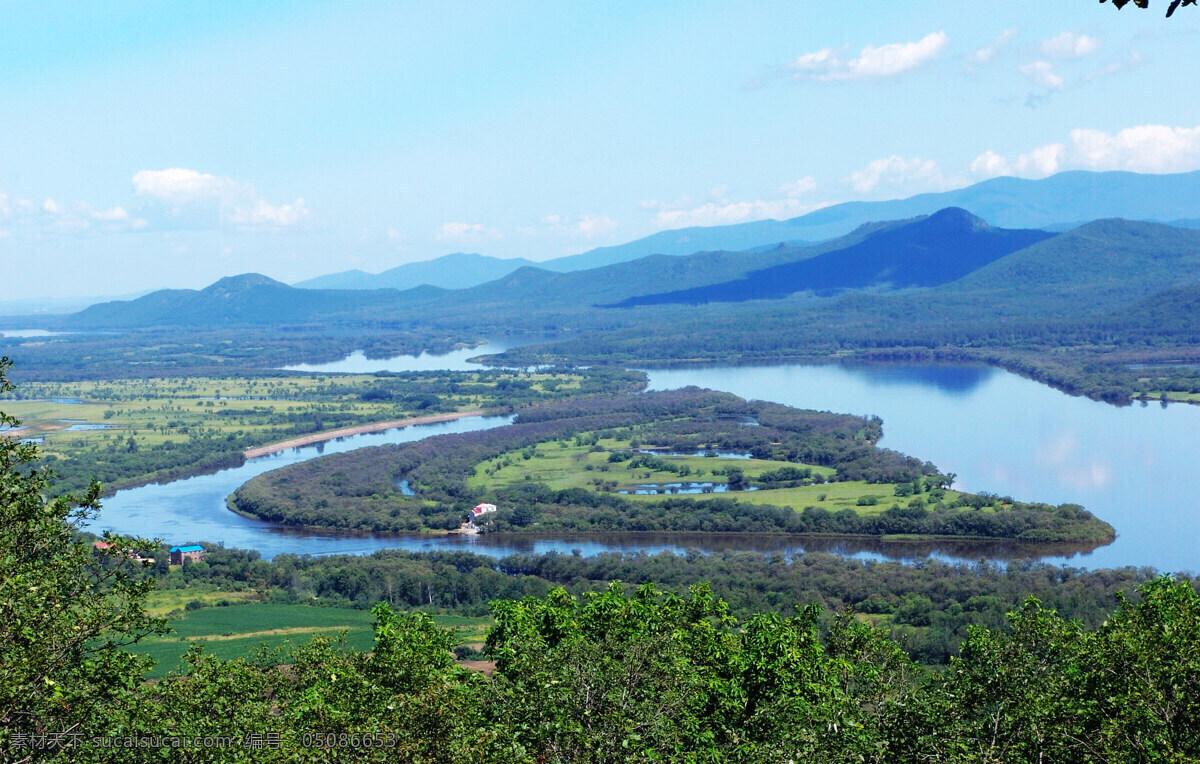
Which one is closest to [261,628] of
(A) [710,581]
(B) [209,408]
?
(A) [710,581]

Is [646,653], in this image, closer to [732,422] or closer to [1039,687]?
[1039,687]

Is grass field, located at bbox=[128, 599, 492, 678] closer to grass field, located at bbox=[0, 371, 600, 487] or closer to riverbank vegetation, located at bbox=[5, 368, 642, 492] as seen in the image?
riverbank vegetation, located at bbox=[5, 368, 642, 492]

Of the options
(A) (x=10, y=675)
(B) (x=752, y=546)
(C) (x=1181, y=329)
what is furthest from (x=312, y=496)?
(C) (x=1181, y=329)

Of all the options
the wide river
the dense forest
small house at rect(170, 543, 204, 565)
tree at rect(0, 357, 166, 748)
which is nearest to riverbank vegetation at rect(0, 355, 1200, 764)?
tree at rect(0, 357, 166, 748)

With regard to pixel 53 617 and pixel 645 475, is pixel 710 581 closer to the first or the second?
pixel 53 617

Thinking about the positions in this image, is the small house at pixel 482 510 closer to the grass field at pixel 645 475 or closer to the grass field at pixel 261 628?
the grass field at pixel 645 475
